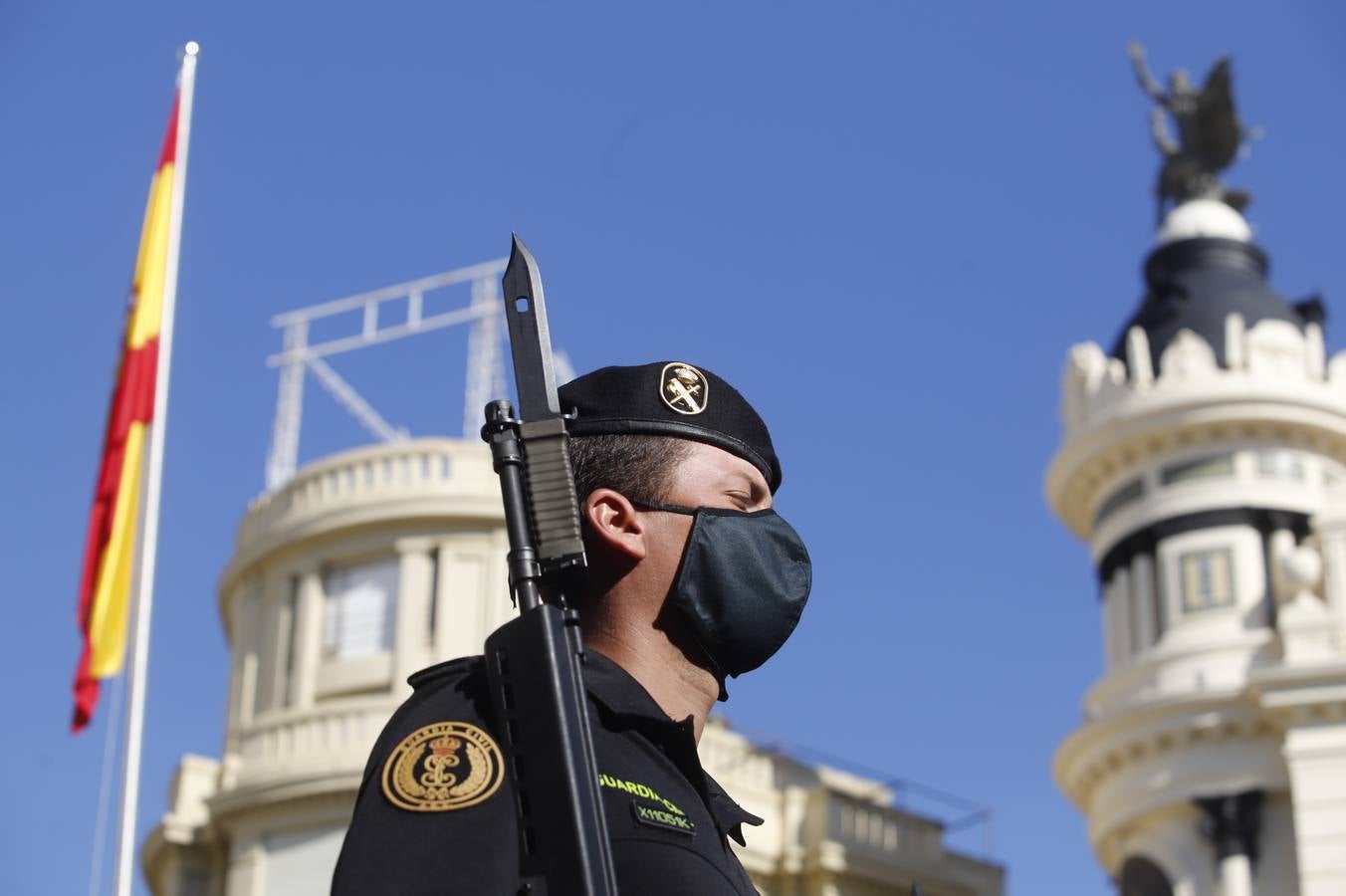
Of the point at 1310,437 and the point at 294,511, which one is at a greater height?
the point at 1310,437

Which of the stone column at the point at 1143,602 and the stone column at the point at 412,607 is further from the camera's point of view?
the stone column at the point at 1143,602

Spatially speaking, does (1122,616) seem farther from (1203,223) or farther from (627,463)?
(627,463)

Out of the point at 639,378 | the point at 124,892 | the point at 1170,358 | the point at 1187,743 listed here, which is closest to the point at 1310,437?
the point at 1170,358

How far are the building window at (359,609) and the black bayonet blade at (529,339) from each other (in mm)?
25072

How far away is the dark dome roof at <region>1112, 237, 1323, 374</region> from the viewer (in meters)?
36.2

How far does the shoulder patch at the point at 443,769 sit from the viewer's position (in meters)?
3.12

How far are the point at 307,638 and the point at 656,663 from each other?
25533 millimetres

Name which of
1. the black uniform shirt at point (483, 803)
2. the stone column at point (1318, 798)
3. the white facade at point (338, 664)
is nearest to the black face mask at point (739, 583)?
the black uniform shirt at point (483, 803)

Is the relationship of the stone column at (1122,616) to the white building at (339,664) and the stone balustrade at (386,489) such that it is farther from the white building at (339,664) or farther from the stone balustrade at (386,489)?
the stone balustrade at (386,489)

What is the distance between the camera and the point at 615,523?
13.0 ft

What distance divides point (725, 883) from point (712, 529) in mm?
828

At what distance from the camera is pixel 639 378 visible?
412 cm

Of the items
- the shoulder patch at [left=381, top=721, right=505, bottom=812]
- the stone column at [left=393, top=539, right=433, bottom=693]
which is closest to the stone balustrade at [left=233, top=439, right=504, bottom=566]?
the stone column at [left=393, top=539, right=433, bottom=693]

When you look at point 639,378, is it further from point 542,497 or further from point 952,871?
point 952,871
